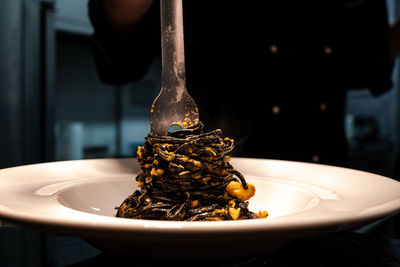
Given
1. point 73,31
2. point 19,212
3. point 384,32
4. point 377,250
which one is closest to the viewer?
point 19,212

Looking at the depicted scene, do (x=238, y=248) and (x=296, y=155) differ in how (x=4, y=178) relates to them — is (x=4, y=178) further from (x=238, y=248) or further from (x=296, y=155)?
(x=296, y=155)

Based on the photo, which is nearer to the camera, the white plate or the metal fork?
the white plate

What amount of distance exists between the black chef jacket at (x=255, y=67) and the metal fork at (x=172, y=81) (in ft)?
2.70

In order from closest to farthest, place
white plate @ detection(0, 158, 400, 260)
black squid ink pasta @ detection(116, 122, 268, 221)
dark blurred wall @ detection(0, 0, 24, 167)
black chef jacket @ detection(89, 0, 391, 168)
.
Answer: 1. white plate @ detection(0, 158, 400, 260)
2. black squid ink pasta @ detection(116, 122, 268, 221)
3. black chef jacket @ detection(89, 0, 391, 168)
4. dark blurred wall @ detection(0, 0, 24, 167)

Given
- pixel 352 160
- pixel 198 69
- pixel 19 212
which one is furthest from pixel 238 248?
pixel 352 160

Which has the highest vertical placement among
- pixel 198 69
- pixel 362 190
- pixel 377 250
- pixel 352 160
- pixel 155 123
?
pixel 198 69

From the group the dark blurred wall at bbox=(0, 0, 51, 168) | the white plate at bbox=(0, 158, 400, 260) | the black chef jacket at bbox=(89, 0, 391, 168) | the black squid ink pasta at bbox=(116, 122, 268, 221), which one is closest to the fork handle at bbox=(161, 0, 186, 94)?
the black squid ink pasta at bbox=(116, 122, 268, 221)

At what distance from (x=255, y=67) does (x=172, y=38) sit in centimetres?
101

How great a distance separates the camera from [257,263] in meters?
0.64

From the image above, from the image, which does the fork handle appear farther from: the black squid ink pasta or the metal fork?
the black squid ink pasta

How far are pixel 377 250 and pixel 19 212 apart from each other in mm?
641

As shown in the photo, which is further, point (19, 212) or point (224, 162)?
point (224, 162)

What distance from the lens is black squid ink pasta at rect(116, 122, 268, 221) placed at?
0.65 m

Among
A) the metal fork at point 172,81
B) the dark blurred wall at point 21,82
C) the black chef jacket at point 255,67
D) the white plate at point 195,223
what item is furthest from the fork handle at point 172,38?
the dark blurred wall at point 21,82
